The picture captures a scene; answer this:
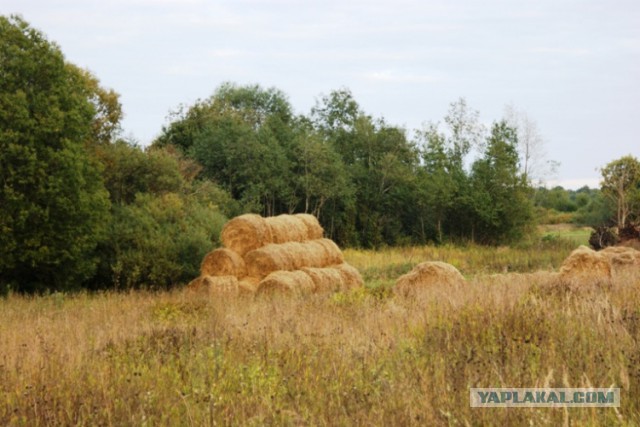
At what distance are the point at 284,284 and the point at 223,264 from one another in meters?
2.38

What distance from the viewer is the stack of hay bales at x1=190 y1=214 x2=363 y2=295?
1884 cm

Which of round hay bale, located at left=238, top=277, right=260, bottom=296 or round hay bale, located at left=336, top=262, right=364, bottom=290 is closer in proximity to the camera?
round hay bale, located at left=238, top=277, right=260, bottom=296

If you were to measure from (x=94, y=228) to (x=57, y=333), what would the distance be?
10360 mm

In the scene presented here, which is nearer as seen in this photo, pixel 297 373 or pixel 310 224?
pixel 297 373

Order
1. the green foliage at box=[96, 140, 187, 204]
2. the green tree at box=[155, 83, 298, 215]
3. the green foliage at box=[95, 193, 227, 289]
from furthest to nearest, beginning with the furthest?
the green tree at box=[155, 83, 298, 215], the green foliage at box=[96, 140, 187, 204], the green foliage at box=[95, 193, 227, 289]

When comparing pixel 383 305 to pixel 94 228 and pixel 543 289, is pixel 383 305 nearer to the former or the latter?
pixel 543 289

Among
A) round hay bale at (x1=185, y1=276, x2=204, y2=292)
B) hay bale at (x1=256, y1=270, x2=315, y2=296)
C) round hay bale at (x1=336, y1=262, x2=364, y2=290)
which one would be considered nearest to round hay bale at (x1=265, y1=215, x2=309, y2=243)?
round hay bale at (x1=336, y1=262, x2=364, y2=290)

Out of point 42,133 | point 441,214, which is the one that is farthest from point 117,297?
point 441,214

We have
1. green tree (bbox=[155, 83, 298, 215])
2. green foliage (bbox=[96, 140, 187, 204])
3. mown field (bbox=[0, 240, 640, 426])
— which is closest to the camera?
mown field (bbox=[0, 240, 640, 426])

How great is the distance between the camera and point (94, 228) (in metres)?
20.9

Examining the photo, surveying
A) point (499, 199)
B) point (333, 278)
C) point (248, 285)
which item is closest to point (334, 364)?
point (248, 285)

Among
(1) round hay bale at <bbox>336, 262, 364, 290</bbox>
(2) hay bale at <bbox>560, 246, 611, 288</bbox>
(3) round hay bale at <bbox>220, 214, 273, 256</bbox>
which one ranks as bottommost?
(1) round hay bale at <bbox>336, 262, 364, 290</bbox>

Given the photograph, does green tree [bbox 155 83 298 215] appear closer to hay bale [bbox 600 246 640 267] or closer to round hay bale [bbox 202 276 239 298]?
round hay bale [bbox 202 276 239 298]

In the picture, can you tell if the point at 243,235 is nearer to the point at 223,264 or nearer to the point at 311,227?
the point at 223,264
